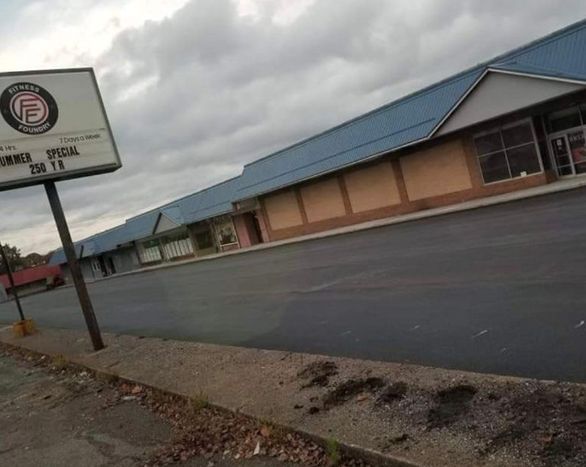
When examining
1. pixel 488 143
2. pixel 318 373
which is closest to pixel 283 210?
pixel 488 143

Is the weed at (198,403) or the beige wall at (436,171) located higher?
the beige wall at (436,171)

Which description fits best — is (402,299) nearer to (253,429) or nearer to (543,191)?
(253,429)

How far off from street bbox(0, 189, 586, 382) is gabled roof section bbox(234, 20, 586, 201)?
979 cm

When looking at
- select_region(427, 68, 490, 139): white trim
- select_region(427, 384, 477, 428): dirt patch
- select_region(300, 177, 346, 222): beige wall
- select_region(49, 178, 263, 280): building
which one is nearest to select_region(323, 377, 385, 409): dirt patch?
select_region(427, 384, 477, 428): dirt patch

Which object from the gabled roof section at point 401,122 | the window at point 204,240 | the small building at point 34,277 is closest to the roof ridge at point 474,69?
the gabled roof section at point 401,122

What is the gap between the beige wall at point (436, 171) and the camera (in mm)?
31500

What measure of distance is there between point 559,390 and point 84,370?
8036 millimetres

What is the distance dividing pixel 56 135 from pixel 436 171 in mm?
24988

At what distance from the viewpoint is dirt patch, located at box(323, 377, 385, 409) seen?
534 cm

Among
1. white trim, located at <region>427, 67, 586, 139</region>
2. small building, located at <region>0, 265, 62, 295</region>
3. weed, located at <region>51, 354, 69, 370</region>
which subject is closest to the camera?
weed, located at <region>51, 354, 69, 370</region>

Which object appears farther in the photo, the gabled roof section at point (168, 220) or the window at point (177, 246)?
the window at point (177, 246)

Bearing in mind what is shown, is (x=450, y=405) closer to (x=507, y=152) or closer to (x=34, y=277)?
(x=507, y=152)

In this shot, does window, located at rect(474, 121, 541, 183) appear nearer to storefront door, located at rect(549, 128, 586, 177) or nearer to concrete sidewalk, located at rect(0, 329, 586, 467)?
storefront door, located at rect(549, 128, 586, 177)

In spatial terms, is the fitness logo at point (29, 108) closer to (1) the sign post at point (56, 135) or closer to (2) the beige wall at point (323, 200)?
(1) the sign post at point (56, 135)
